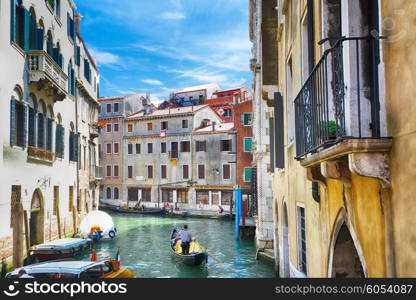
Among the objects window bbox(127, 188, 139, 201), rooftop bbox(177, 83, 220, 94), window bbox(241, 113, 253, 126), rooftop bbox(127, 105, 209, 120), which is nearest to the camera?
window bbox(241, 113, 253, 126)

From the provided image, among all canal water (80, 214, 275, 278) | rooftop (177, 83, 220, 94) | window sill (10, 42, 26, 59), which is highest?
rooftop (177, 83, 220, 94)

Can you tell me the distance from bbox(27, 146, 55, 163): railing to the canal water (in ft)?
14.1

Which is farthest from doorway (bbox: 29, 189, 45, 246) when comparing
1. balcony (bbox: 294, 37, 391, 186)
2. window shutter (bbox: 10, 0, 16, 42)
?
balcony (bbox: 294, 37, 391, 186)

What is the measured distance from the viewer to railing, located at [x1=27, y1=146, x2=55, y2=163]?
14102mm

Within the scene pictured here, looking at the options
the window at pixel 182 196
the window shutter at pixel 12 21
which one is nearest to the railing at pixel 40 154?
the window shutter at pixel 12 21

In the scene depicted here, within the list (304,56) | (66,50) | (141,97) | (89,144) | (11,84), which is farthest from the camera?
(141,97)

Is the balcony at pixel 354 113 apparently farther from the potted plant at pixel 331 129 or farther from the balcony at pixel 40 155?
the balcony at pixel 40 155

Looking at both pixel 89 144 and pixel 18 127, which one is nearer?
pixel 18 127

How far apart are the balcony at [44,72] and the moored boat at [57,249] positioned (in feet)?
18.3

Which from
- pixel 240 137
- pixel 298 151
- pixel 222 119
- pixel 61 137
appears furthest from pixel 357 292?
pixel 222 119

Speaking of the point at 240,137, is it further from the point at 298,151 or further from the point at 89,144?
the point at 298,151

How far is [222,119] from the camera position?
1619 inches

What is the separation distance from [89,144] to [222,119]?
58.2 feet

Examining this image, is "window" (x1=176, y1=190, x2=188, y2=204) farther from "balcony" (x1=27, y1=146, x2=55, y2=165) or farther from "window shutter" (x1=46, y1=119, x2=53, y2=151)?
"window shutter" (x1=46, y1=119, x2=53, y2=151)
